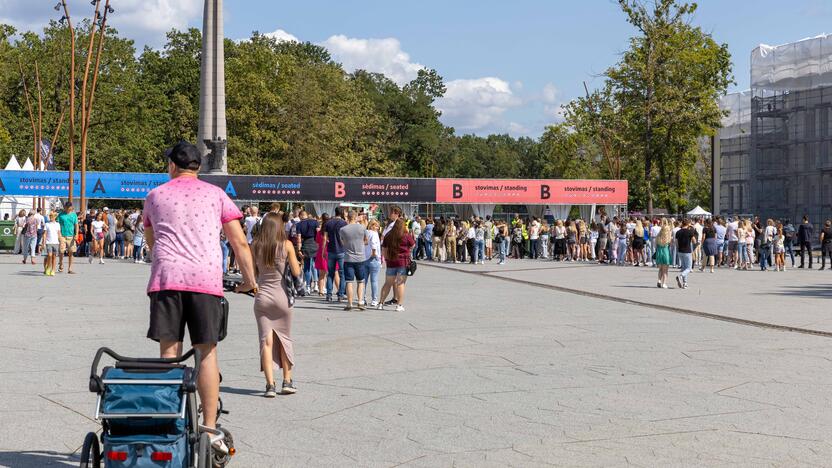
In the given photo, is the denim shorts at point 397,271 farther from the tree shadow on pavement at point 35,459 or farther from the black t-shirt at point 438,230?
the black t-shirt at point 438,230

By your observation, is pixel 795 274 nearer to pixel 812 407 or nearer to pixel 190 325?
pixel 812 407

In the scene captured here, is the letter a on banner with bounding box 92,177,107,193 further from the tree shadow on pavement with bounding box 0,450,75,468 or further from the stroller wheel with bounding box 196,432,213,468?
the stroller wheel with bounding box 196,432,213,468

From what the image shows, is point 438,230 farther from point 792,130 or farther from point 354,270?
point 792,130

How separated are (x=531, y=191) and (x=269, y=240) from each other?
44.9m

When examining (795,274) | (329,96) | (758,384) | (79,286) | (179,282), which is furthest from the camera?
(329,96)

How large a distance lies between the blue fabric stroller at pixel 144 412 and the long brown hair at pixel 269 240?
3832mm

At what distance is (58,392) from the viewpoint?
8.36 m

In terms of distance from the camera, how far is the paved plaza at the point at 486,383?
21.2 feet

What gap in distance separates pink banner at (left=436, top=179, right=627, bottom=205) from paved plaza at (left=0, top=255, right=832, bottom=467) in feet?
110

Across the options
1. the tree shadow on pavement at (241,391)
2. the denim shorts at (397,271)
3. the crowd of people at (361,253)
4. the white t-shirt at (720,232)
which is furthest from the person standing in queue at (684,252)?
the tree shadow on pavement at (241,391)

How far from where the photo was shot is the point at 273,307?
28.4 feet

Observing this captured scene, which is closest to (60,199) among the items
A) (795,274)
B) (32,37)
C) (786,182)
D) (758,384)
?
(32,37)

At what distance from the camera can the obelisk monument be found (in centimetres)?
4091

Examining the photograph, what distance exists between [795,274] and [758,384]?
862 inches
